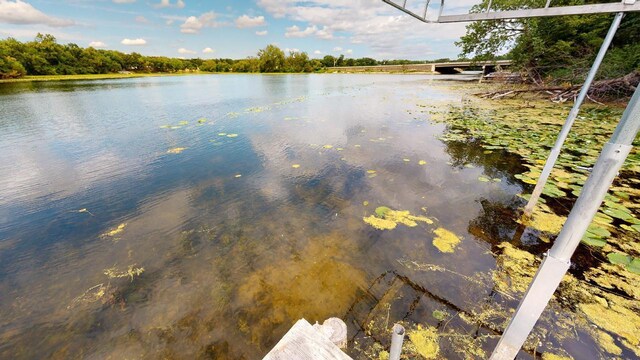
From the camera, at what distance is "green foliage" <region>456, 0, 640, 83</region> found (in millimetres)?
17125

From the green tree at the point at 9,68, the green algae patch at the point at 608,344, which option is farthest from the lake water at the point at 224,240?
the green tree at the point at 9,68

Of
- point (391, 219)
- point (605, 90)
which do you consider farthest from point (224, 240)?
point (605, 90)

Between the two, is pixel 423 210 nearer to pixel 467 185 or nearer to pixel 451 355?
pixel 467 185

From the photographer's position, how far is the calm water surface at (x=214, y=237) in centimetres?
328

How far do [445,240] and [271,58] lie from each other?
100 metres

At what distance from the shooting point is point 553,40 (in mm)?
20938

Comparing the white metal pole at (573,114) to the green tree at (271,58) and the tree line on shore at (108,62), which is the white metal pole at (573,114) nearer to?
the tree line on shore at (108,62)

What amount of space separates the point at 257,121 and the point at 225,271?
1173 centimetres

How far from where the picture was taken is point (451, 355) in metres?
2.82

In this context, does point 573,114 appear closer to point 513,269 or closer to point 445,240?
point 513,269


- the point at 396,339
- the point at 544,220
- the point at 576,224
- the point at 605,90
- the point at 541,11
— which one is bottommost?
the point at 544,220

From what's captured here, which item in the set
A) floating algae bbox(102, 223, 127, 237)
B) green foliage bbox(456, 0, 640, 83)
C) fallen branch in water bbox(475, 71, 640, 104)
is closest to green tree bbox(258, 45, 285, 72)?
green foliage bbox(456, 0, 640, 83)

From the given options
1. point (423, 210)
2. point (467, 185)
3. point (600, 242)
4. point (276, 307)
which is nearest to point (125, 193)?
point (276, 307)

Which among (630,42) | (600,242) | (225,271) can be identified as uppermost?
(630,42)
